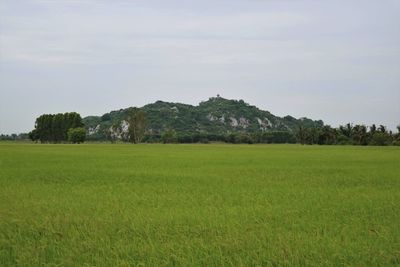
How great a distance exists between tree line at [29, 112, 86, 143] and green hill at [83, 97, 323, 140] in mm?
37276

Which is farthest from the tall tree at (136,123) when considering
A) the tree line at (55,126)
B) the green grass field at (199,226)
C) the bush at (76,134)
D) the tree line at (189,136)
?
the green grass field at (199,226)

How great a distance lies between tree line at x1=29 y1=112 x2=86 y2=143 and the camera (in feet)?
362

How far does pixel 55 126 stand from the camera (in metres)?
112

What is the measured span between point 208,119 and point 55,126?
76.1 metres

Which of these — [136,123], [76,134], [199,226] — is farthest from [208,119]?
[199,226]

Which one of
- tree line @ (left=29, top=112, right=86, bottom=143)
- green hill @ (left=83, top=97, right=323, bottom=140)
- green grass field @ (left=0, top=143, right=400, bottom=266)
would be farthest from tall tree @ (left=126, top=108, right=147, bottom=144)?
green grass field @ (left=0, top=143, right=400, bottom=266)

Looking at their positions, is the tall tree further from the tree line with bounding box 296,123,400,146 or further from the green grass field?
the green grass field

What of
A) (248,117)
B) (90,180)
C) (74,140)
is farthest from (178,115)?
(90,180)

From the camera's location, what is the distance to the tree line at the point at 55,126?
110188 millimetres

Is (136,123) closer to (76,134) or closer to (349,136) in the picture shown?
(76,134)

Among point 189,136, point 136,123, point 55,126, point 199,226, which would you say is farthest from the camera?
point 189,136

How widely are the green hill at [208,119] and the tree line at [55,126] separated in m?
37.3

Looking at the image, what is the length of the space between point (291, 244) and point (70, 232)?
11.8 feet

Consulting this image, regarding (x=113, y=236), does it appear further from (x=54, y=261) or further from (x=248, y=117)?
(x=248, y=117)
